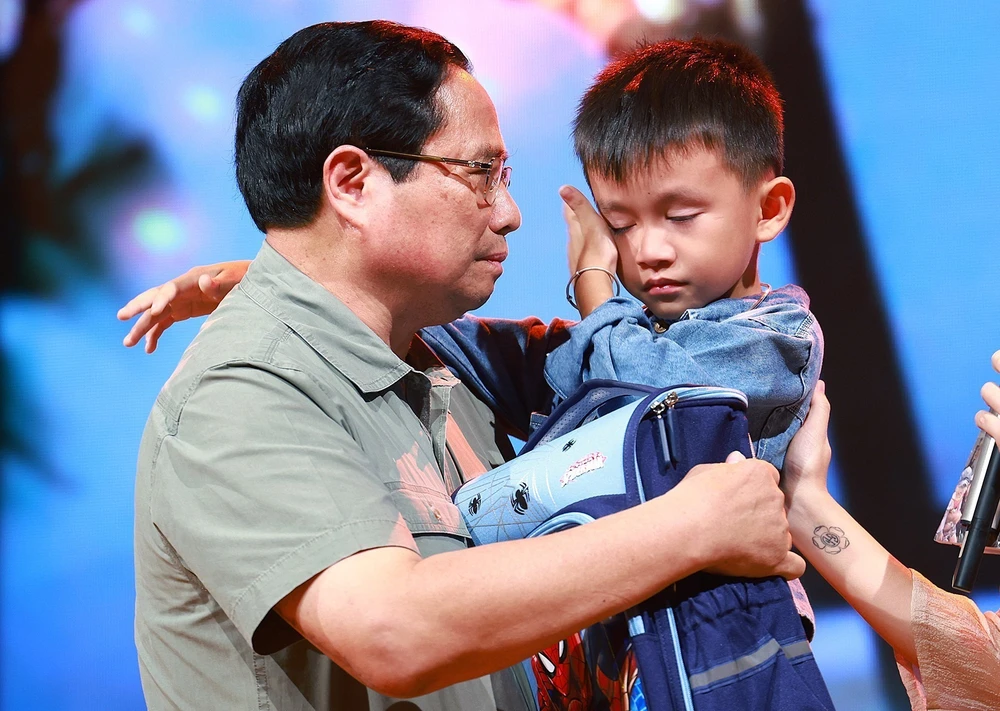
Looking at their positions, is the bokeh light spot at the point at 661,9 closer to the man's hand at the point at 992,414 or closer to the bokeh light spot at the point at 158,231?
the bokeh light spot at the point at 158,231

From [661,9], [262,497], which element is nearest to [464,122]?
[262,497]

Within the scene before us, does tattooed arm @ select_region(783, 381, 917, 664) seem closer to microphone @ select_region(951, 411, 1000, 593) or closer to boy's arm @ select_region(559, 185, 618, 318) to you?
microphone @ select_region(951, 411, 1000, 593)

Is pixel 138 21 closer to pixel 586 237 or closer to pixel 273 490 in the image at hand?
pixel 586 237

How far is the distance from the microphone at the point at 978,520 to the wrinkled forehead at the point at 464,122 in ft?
2.73

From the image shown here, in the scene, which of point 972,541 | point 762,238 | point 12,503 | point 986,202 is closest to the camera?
point 972,541

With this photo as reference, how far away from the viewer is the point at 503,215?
5.10ft

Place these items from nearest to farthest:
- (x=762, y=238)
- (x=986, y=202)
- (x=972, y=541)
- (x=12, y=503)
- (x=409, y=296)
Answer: (x=972, y=541)
(x=409, y=296)
(x=762, y=238)
(x=986, y=202)
(x=12, y=503)

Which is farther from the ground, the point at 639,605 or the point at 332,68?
the point at 332,68

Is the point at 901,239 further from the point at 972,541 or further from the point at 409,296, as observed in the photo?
the point at 409,296

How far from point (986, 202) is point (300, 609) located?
2.03m

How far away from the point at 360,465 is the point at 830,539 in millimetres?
860

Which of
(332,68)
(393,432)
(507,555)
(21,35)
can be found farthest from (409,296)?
(21,35)

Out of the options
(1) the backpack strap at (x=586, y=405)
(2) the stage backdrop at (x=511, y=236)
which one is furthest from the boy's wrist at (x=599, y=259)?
(2) the stage backdrop at (x=511, y=236)

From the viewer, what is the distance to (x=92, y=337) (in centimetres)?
274
